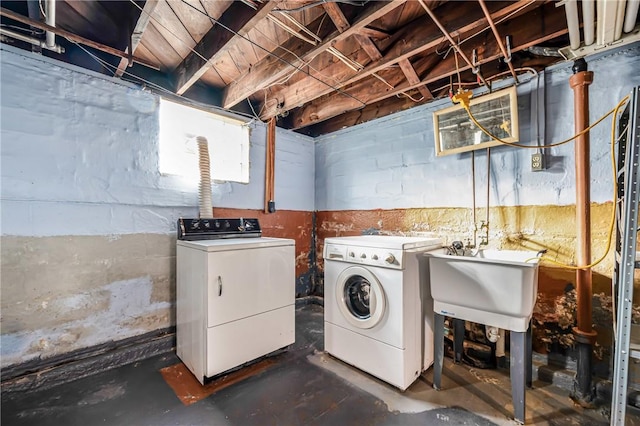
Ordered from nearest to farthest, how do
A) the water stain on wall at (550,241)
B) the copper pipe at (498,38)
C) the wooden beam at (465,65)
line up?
the copper pipe at (498,38) < the wooden beam at (465,65) < the water stain on wall at (550,241)

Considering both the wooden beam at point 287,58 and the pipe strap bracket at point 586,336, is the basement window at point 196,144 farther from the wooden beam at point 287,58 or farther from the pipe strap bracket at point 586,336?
the pipe strap bracket at point 586,336

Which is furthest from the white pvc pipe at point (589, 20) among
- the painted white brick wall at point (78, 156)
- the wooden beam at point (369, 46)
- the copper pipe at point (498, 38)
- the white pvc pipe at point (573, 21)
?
the painted white brick wall at point (78, 156)

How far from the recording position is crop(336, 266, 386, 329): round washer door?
1902mm

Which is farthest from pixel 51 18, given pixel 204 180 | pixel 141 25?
pixel 204 180

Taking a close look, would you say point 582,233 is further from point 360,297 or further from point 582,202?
point 360,297

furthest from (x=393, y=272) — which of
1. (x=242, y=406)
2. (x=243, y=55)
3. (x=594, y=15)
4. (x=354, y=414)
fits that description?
(x=243, y=55)

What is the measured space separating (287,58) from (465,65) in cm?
139

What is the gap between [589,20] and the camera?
56.6 inches

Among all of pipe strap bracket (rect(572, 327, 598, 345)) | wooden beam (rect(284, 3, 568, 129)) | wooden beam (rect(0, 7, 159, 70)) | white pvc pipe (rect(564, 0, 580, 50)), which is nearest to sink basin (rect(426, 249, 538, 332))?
pipe strap bracket (rect(572, 327, 598, 345))

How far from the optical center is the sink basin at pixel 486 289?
1.50 meters

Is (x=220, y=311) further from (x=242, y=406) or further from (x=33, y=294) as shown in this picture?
(x=33, y=294)

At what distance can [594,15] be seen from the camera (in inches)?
55.9

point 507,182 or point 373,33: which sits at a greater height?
point 373,33

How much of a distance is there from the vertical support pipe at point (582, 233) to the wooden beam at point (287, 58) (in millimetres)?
1417
